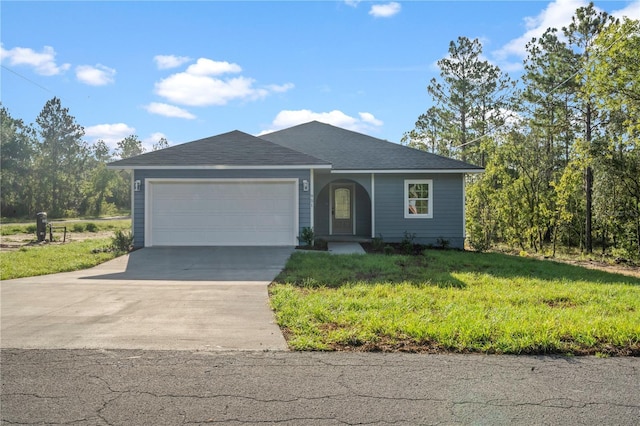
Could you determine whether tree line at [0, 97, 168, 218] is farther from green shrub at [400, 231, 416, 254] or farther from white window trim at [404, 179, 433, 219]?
green shrub at [400, 231, 416, 254]

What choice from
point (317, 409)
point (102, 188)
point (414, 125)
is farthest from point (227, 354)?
point (102, 188)

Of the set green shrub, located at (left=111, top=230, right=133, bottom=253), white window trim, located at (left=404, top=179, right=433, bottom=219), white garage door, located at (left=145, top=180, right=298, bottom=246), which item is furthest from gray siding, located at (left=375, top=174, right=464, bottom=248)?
green shrub, located at (left=111, top=230, right=133, bottom=253)

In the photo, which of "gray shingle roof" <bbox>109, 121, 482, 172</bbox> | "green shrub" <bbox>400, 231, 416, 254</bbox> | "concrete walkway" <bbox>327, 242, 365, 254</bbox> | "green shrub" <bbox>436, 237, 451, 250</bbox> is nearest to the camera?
"concrete walkway" <bbox>327, 242, 365, 254</bbox>

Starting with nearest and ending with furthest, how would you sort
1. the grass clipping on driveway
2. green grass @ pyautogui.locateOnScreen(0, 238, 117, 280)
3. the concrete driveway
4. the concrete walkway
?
the grass clipping on driveway → the concrete driveway → green grass @ pyautogui.locateOnScreen(0, 238, 117, 280) → the concrete walkway

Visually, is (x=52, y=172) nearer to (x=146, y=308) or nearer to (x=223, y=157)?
(x=223, y=157)

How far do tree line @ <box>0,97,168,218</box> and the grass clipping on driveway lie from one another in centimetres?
3578

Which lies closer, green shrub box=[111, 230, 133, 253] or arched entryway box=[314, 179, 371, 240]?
green shrub box=[111, 230, 133, 253]

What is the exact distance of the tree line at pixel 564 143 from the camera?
41.9ft

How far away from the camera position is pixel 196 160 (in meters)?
13.3

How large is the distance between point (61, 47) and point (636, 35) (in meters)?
15.5

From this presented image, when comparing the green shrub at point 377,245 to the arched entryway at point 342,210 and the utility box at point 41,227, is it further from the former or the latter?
the utility box at point 41,227

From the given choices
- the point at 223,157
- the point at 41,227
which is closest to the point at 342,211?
the point at 223,157

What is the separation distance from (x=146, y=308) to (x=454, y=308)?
13.8 ft

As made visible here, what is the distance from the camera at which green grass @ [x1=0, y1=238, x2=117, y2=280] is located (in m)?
9.48
